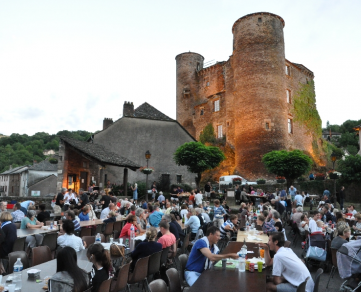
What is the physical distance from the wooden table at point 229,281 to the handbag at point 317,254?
316cm

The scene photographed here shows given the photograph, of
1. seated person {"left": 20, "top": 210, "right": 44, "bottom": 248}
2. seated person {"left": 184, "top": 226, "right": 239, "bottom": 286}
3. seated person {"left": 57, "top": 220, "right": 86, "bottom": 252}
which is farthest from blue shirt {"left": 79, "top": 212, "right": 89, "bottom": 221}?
seated person {"left": 184, "top": 226, "right": 239, "bottom": 286}

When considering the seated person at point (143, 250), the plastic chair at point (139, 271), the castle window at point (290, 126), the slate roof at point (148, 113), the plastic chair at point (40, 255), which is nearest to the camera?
the plastic chair at point (139, 271)

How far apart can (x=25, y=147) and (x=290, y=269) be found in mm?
71305

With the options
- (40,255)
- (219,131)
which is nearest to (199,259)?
(40,255)

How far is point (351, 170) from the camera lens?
2458 cm

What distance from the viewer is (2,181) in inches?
2172

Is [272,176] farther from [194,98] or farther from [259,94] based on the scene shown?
[194,98]

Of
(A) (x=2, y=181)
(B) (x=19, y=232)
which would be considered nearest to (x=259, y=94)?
(B) (x=19, y=232)

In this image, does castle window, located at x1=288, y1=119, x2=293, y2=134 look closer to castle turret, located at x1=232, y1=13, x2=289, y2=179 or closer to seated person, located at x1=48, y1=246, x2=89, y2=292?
castle turret, located at x1=232, y1=13, x2=289, y2=179

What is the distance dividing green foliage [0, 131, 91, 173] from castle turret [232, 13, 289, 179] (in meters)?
31.0

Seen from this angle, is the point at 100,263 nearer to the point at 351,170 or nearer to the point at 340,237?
the point at 340,237

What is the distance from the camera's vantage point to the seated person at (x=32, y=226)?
7.66 metres

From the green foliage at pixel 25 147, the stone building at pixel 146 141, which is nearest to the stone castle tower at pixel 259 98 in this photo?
the stone building at pixel 146 141

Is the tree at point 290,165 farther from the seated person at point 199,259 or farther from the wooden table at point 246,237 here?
the seated person at point 199,259
